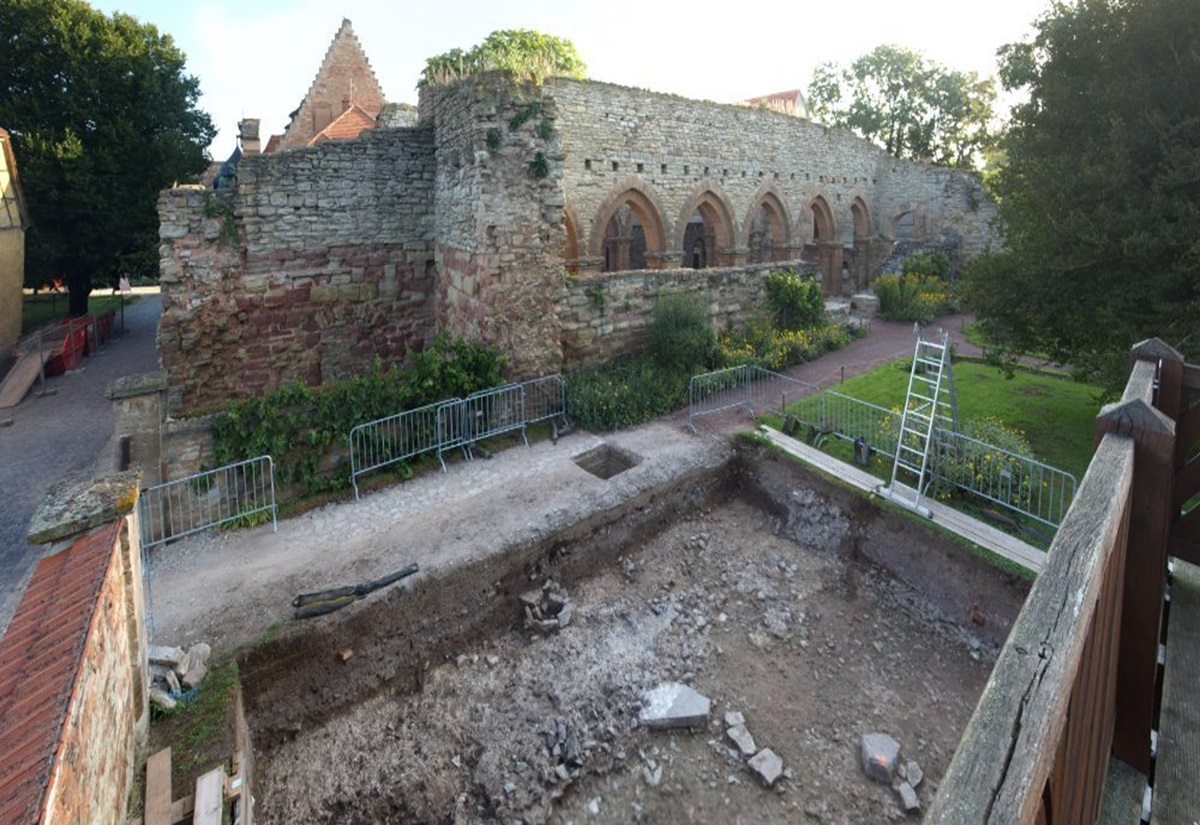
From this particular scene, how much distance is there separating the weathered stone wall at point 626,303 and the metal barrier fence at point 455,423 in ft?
3.37

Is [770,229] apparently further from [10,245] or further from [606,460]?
[10,245]

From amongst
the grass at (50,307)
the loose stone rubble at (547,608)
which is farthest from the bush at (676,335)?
the grass at (50,307)

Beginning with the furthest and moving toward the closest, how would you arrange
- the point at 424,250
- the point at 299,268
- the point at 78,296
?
the point at 78,296
the point at 424,250
the point at 299,268

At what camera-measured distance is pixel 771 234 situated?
73.0 ft

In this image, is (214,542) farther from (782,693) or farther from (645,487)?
(782,693)

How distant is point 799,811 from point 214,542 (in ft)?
21.4

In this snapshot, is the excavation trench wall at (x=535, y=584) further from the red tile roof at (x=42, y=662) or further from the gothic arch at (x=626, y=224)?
the gothic arch at (x=626, y=224)

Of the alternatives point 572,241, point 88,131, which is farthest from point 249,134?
point 572,241

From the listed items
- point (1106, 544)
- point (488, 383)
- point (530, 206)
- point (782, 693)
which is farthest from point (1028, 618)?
point (530, 206)

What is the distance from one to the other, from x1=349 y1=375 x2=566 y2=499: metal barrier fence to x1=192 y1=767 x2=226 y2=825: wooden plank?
4.34m

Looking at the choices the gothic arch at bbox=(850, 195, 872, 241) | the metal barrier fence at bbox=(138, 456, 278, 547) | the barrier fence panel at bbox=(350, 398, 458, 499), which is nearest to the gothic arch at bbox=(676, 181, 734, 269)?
the gothic arch at bbox=(850, 195, 872, 241)

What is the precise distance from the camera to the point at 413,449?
909 centimetres

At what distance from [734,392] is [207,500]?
817cm

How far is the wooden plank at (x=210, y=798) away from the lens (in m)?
3.90
